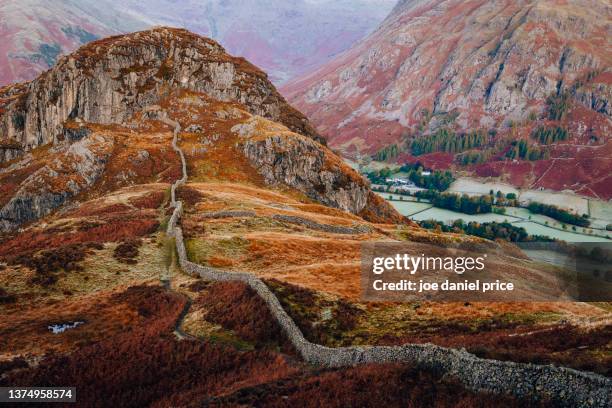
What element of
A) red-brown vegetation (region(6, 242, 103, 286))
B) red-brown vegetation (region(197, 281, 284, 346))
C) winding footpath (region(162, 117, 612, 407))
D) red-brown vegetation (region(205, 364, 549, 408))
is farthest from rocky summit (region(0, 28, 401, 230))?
red-brown vegetation (region(205, 364, 549, 408))

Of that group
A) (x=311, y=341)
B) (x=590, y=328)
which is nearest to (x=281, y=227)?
(x=311, y=341)

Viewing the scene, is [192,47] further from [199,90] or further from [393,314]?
[393,314]

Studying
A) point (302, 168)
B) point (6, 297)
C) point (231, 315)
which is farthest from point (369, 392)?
point (302, 168)

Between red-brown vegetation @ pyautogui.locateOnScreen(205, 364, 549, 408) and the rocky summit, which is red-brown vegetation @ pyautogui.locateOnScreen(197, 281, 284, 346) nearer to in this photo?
red-brown vegetation @ pyautogui.locateOnScreen(205, 364, 549, 408)

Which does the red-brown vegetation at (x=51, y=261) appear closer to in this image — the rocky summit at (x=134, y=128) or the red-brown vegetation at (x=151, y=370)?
the red-brown vegetation at (x=151, y=370)

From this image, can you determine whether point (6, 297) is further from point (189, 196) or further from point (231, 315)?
point (189, 196)
